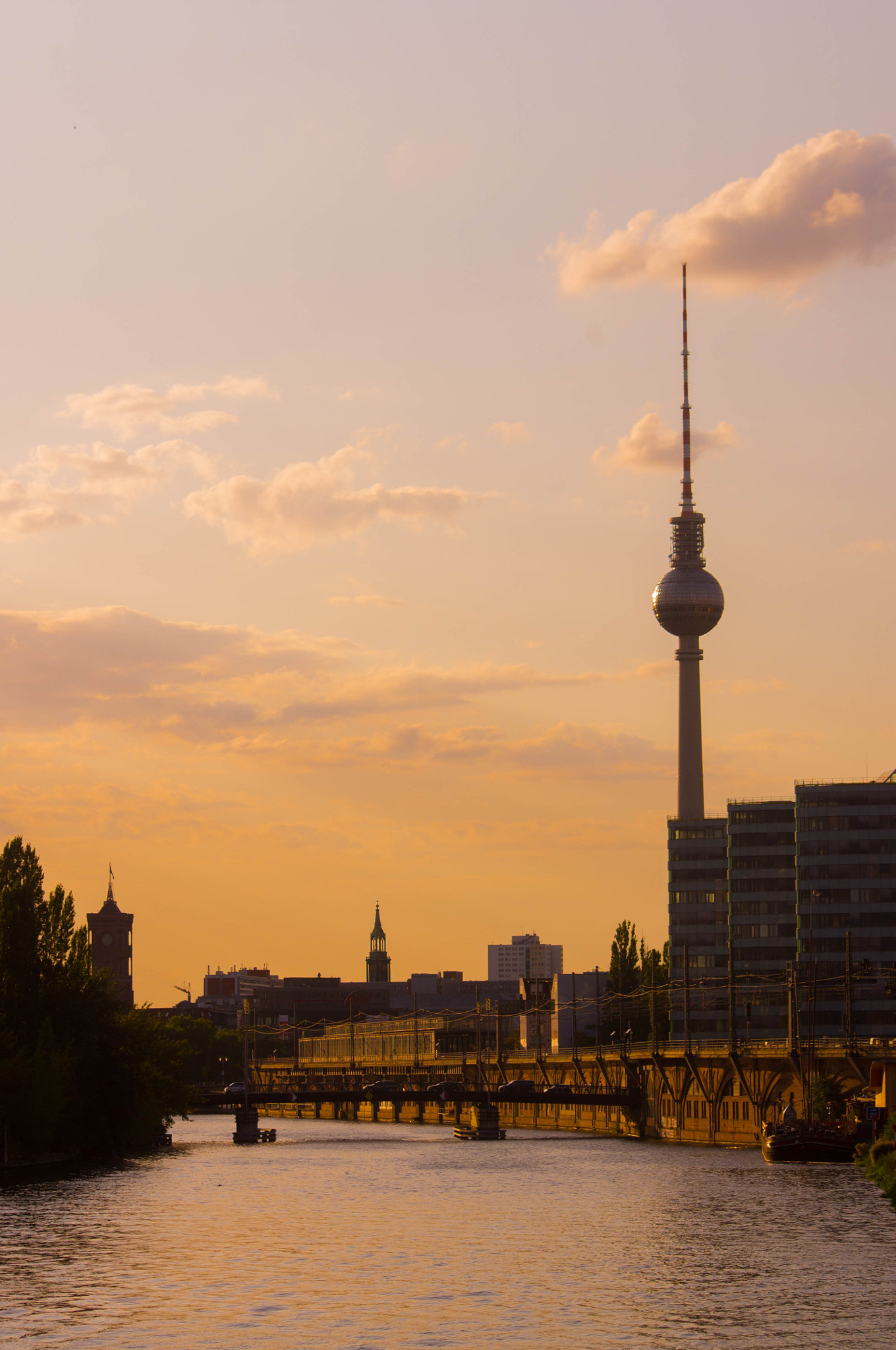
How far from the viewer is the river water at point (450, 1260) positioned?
65.9 meters

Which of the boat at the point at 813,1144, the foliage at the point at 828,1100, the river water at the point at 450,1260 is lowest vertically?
the river water at the point at 450,1260

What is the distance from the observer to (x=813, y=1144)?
133500 millimetres

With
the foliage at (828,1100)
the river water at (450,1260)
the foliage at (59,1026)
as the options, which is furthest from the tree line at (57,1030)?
the foliage at (828,1100)

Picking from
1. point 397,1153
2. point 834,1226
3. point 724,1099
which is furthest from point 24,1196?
point 724,1099

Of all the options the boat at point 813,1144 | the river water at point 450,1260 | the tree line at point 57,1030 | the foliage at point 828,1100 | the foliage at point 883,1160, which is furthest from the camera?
the foliage at point 828,1100

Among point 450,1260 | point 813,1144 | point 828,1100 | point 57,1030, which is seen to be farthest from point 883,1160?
point 57,1030

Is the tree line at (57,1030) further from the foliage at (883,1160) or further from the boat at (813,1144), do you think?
the foliage at (883,1160)

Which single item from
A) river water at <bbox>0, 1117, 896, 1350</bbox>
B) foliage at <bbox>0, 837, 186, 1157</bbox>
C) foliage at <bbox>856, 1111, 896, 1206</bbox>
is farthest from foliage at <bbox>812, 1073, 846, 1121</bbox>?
foliage at <bbox>0, 837, 186, 1157</bbox>

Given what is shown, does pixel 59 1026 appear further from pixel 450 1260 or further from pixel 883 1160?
pixel 883 1160

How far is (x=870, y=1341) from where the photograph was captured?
63.0 m

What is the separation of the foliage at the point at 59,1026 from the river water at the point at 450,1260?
14.0 feet

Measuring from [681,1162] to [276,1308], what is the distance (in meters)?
81.7

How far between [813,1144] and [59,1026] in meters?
52.5

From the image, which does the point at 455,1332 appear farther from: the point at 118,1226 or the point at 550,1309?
the point at 118,1226
